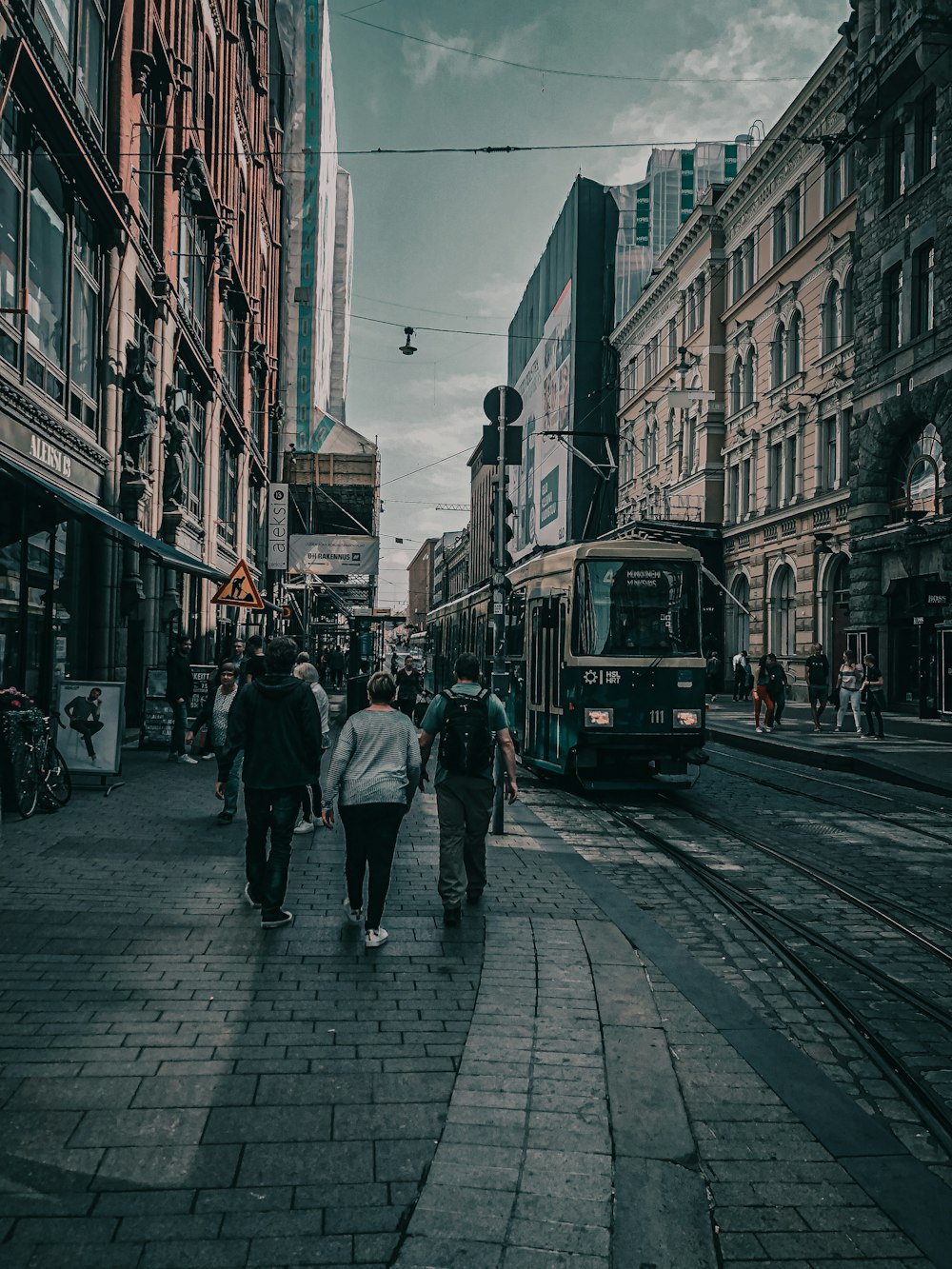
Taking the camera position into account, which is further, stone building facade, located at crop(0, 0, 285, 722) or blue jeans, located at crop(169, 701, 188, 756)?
blue jeans, located at crop(169, 701, 188, 756)

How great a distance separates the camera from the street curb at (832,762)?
14.5 metres

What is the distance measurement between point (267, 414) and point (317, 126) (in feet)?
59.3

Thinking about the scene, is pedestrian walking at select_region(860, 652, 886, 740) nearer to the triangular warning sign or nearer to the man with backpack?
the triangular warning sign

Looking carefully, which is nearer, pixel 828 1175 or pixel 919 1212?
pixel 919 1212

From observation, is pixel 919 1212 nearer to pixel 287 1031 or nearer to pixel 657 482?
pixel 287 1031

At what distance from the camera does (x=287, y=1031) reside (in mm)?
4406

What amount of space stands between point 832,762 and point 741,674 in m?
16.7

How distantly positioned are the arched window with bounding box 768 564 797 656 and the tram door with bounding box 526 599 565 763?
21.2 metres

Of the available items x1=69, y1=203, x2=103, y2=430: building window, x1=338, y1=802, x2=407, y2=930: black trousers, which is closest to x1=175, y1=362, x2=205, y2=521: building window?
x1=69, y1=203, x2=103, y2=430: building window

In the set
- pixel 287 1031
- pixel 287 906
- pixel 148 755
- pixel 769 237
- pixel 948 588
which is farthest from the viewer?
pixel 769 237

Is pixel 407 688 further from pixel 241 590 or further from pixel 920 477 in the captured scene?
pixel 920 477

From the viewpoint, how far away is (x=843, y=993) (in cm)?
539

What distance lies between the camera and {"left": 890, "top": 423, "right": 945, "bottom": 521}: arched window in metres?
23.9

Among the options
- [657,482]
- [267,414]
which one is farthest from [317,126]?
[657,482]
